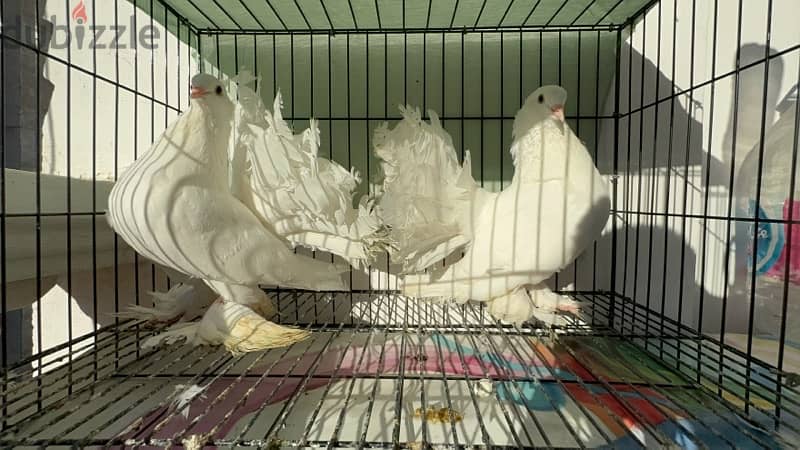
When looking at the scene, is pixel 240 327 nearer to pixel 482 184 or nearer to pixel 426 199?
pixel 426 199

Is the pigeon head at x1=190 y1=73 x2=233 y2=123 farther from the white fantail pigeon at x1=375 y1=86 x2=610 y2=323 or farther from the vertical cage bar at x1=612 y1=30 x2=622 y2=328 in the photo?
the vertical cage bar at x1=612 y1=30 x2=622 y2=328

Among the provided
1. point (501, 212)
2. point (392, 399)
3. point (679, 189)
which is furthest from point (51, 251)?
point (679, 189)

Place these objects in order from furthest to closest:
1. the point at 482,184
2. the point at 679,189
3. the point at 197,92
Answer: the point at 482,184 < the point at 679,189 < the point at 197,92

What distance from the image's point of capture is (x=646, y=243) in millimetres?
1569

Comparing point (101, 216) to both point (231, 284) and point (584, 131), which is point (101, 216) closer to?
point (231, 284)

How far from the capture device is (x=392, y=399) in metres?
1.08

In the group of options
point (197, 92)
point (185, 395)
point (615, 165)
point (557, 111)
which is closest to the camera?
point (185, 395)

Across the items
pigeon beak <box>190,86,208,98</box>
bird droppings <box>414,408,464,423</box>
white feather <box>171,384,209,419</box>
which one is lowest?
bird droppings <box>414,408,464,423</box>

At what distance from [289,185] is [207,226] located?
267 millimetres

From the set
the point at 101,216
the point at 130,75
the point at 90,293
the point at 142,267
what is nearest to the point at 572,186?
the point at 101,216

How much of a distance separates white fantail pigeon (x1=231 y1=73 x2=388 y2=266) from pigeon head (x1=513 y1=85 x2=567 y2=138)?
1.88ft

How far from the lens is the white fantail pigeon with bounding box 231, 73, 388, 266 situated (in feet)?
4.21

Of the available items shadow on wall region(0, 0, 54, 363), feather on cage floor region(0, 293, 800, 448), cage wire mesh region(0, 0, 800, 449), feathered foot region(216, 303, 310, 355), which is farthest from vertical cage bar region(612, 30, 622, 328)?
shadow on wall region(0, 0, 54, 363)

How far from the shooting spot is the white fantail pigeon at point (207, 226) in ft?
3.51
